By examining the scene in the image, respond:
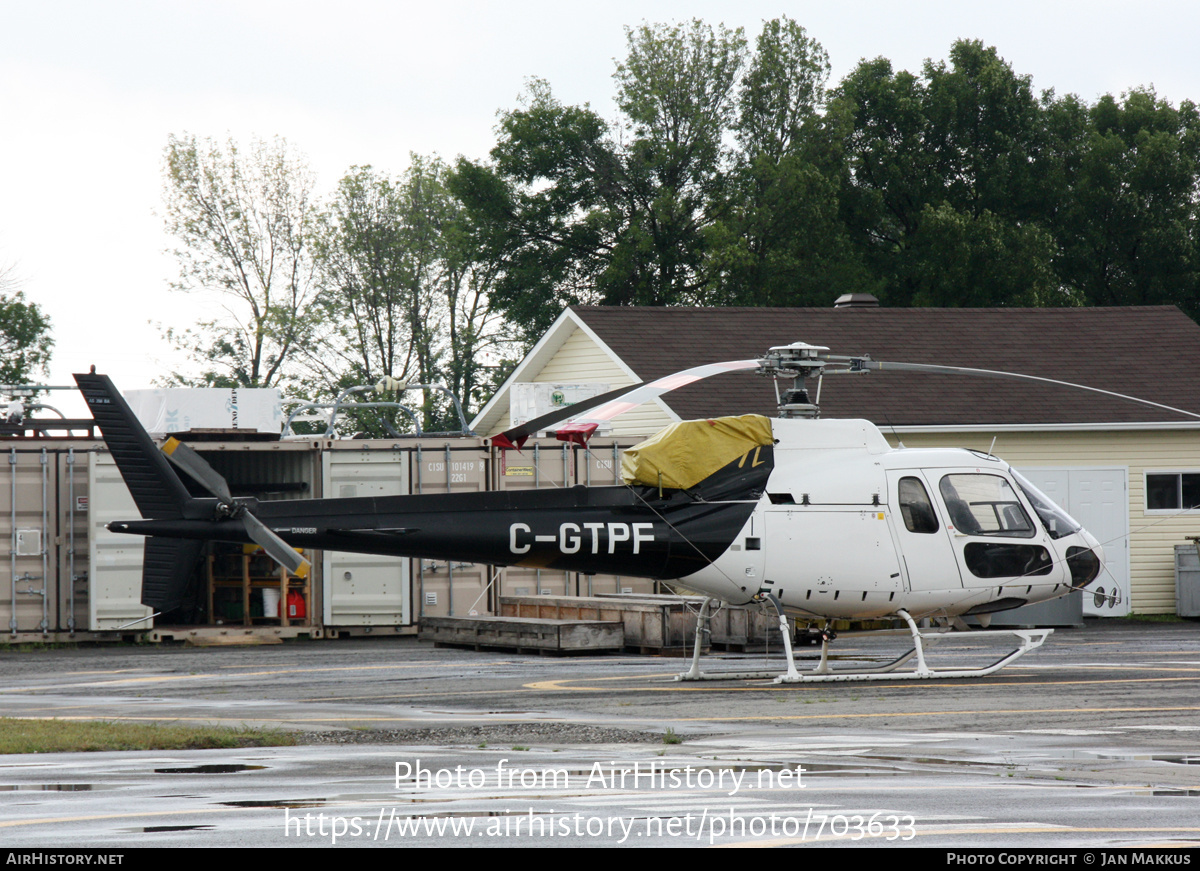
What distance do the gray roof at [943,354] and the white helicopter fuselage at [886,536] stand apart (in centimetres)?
1072

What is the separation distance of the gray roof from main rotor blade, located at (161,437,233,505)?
13.6 m

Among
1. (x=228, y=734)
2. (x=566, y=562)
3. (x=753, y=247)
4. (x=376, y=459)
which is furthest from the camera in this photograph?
(x=753, y=247)

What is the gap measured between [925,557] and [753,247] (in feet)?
113

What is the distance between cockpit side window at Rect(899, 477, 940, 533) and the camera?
1577 cm

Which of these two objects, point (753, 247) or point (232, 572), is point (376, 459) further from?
point (753, 247)

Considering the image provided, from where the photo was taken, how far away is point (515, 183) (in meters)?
53.2

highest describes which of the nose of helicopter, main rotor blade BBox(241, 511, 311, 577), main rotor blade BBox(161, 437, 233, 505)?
main rotor blade BBox(161, 437, 233, 505)

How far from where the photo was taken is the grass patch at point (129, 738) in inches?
418

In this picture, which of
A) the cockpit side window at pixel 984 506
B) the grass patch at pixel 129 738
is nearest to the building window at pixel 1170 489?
the cockpit side window at pixel 984 506

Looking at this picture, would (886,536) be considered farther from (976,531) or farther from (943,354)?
(943,354)

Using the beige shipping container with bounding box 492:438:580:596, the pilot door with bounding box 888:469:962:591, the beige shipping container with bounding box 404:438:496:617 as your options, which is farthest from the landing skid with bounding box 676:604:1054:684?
the beige shipping container with bounding box 404:438:496:617

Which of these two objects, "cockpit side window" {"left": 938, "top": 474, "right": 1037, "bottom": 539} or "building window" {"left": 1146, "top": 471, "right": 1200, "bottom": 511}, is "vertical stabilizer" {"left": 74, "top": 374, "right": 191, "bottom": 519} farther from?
"building window" {"left": 1146, "top": 471, "right": 1200, "bottom": 511}

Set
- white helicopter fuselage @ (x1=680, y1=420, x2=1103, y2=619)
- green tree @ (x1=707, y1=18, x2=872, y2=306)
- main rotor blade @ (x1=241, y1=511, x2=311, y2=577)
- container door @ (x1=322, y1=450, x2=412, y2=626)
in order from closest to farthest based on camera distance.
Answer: main rotor blade @ (x1=241, y1=511, x2=311, y2=577), white helicopter fuselage @ (x1=680, y1=420, x2=1103, y2=619), container door @ (x1=322, y1=450, x2=412, y2=626), green tree @ (x1=707, y1=18, x2=872, y2=306)

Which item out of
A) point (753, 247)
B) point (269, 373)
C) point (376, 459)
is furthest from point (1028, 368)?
point (269, 373)
